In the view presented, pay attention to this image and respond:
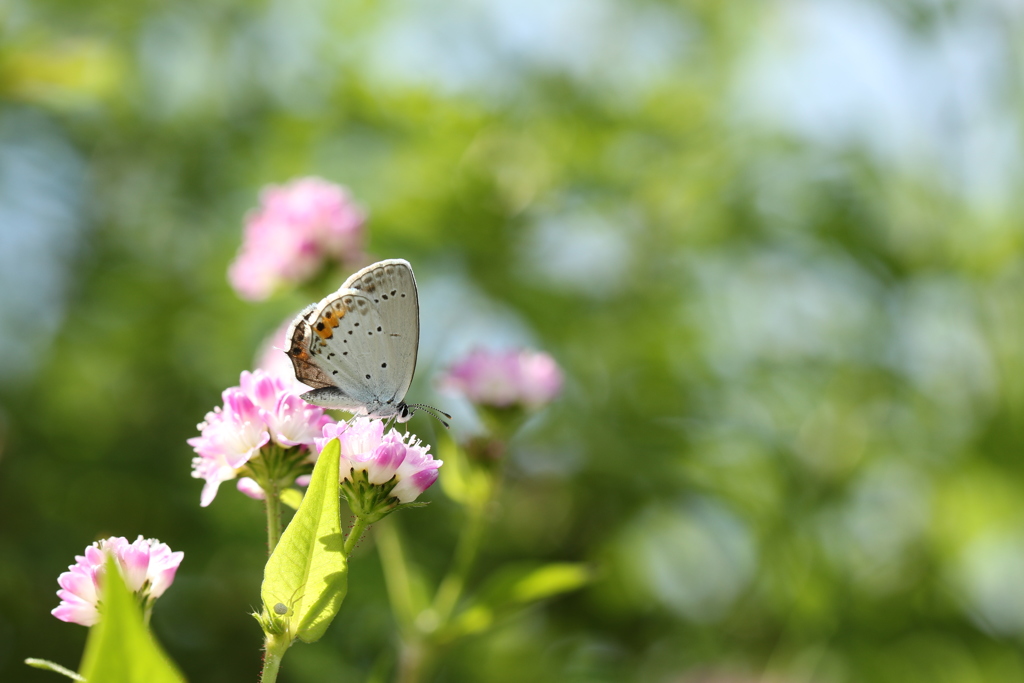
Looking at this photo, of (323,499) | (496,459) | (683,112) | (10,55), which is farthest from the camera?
(683,112)

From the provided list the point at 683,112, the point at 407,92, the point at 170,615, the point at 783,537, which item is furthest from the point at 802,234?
the point at 170,615

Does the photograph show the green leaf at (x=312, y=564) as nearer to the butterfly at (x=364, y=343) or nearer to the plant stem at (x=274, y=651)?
the plant stem at (x=274, y=651)

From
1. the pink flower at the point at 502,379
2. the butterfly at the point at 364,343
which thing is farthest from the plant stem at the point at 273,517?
the pink flower at the point at 502,379

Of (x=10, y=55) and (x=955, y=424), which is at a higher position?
(x=10, y=55)

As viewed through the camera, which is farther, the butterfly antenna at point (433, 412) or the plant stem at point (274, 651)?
the butterfly antenna at point (433, 412)

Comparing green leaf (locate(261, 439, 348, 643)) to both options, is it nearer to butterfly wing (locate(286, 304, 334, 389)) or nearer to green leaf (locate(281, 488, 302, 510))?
green leaf (locate(281, 488, 302, 510))

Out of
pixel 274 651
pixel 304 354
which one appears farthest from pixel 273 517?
pixel 304 354

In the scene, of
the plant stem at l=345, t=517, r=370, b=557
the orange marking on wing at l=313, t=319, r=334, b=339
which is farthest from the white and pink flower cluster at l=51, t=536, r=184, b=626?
the orange marking on wing at l=313, t=319, r=334, b=339

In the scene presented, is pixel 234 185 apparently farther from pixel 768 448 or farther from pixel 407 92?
pixel 768 448
